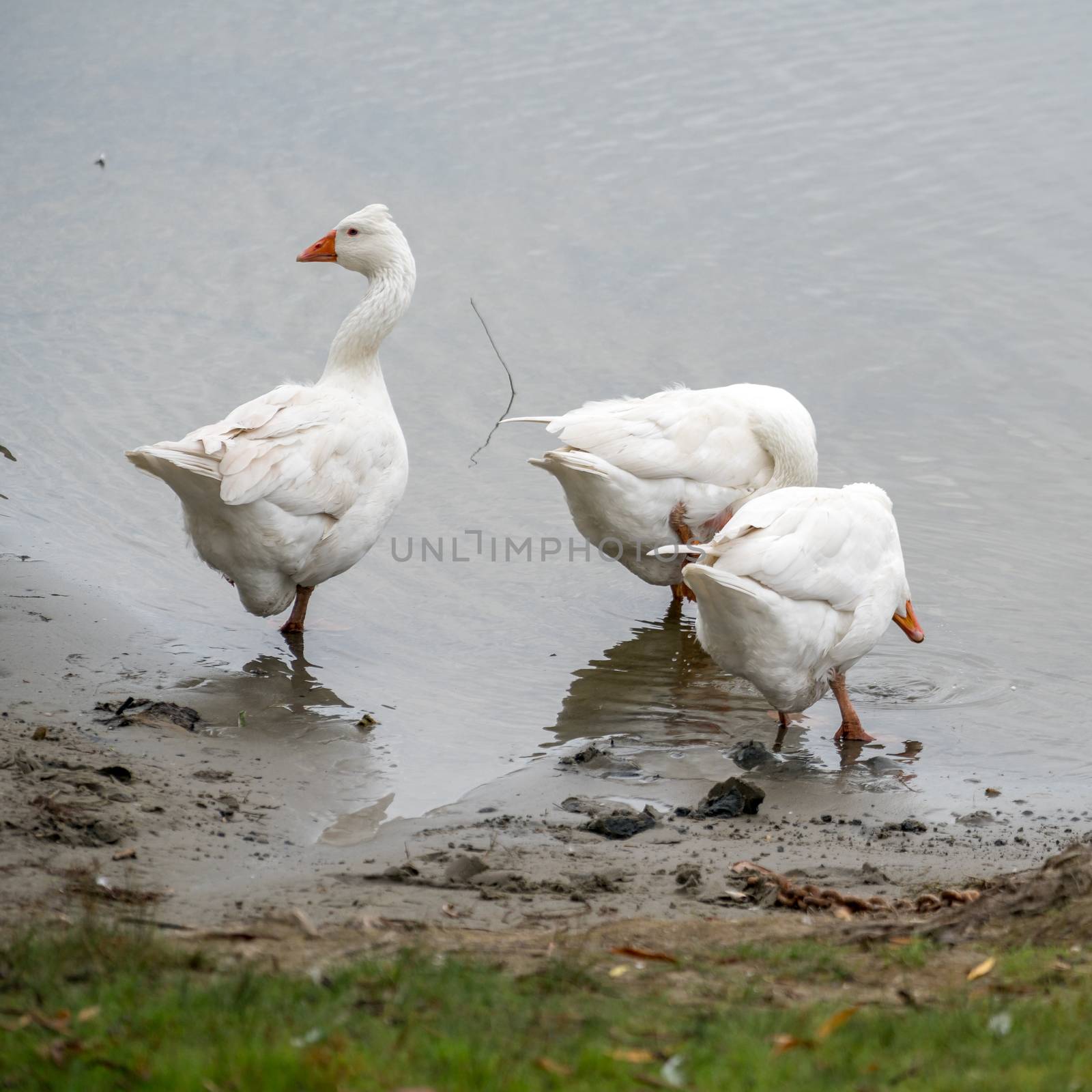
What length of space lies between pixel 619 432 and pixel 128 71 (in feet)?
50.1

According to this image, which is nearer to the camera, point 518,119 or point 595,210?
point 595,210

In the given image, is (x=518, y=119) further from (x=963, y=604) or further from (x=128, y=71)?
(x=963, y=604)

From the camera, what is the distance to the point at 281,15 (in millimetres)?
21641

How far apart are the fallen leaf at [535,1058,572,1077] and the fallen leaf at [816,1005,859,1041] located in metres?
0.66

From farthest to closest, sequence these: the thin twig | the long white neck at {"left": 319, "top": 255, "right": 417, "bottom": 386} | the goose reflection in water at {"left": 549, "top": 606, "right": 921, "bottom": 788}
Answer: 1. the thin twig
2. the long white neck at {"left": 319, "top": 255, "right": 417, "bottom": 386}
3. the goose reflection in water at {"left": 549, "top": 606, "right": 921, "bottom": 788}

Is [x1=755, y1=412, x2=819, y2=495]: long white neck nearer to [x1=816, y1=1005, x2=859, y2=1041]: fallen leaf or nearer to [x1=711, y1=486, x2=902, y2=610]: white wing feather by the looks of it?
[x1=711, y1=486, x2=902, y2=610]: white wing feather

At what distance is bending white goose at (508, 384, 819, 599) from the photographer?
852 cm

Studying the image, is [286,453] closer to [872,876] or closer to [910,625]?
[910,625]

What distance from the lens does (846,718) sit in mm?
7152

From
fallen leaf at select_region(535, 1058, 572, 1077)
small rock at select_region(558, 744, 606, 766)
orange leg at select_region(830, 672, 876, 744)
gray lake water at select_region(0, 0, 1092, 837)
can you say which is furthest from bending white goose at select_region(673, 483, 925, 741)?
fallen leaf at select_region(535, 1058, 572, 1077)

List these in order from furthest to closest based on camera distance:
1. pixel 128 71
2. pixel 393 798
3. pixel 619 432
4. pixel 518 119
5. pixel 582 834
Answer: pixel 128 71
pixel 518 119
pixel 619 432
pixel 393 798
pixel 582 834

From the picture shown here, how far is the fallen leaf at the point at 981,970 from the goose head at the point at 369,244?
21.1ft

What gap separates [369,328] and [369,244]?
0.67 metres

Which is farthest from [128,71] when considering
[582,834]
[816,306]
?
[582,834]
